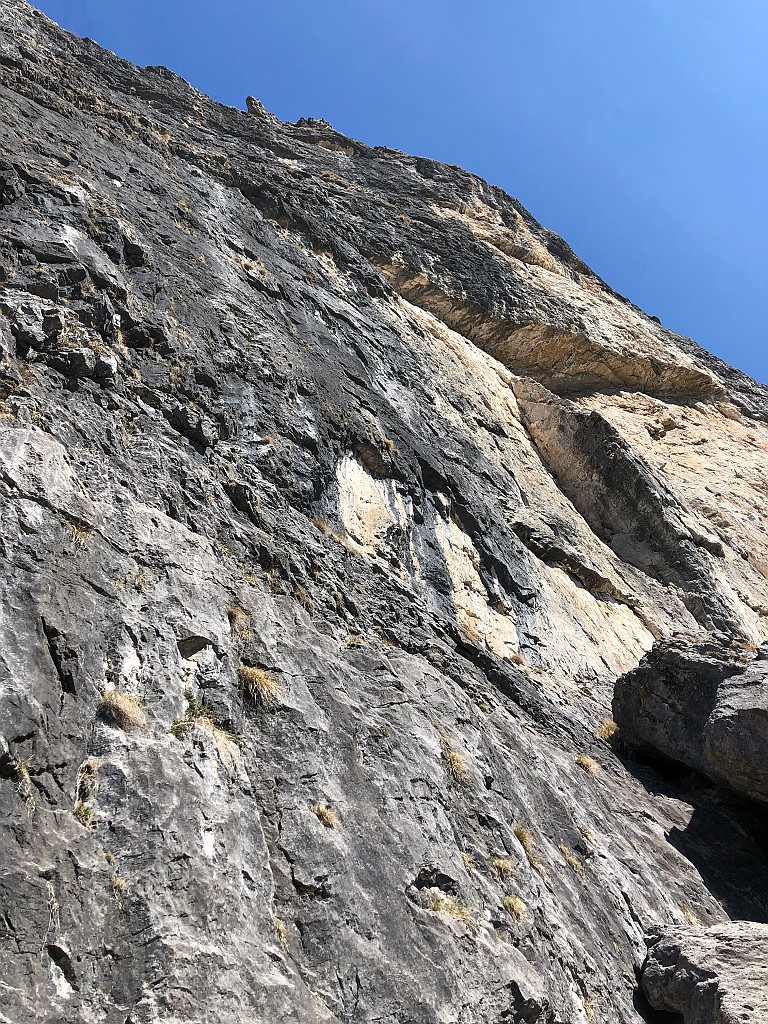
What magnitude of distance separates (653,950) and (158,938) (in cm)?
615

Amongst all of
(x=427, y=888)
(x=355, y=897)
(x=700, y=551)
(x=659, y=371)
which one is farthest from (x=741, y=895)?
(x=659, y=371)

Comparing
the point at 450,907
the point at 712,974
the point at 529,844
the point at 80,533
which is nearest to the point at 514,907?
the point at 450,907

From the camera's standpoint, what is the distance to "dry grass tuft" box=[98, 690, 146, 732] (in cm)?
643

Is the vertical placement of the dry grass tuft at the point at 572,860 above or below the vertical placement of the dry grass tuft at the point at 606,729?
below

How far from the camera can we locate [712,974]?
25.5 ft

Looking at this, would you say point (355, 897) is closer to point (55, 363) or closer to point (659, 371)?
point (55, 363)

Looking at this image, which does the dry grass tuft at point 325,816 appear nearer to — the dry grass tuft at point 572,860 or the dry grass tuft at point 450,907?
the dry grass tuft at point 450,907

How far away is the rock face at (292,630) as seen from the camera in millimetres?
5723

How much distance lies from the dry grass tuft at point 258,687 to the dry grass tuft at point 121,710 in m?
1.41

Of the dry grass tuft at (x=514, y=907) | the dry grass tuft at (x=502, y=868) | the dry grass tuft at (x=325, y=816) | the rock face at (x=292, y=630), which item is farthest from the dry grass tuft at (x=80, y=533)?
the dry grass tuft at (x=514, y=907)

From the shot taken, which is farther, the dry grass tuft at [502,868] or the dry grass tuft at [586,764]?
the dry grass tuft at [586,764]

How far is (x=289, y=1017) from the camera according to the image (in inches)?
213

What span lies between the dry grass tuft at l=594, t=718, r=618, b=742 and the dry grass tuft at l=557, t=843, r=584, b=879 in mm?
3839

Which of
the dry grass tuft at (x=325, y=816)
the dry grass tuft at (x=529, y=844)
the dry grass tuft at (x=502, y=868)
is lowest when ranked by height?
the dry grass tuft at (x=502, y=868)
